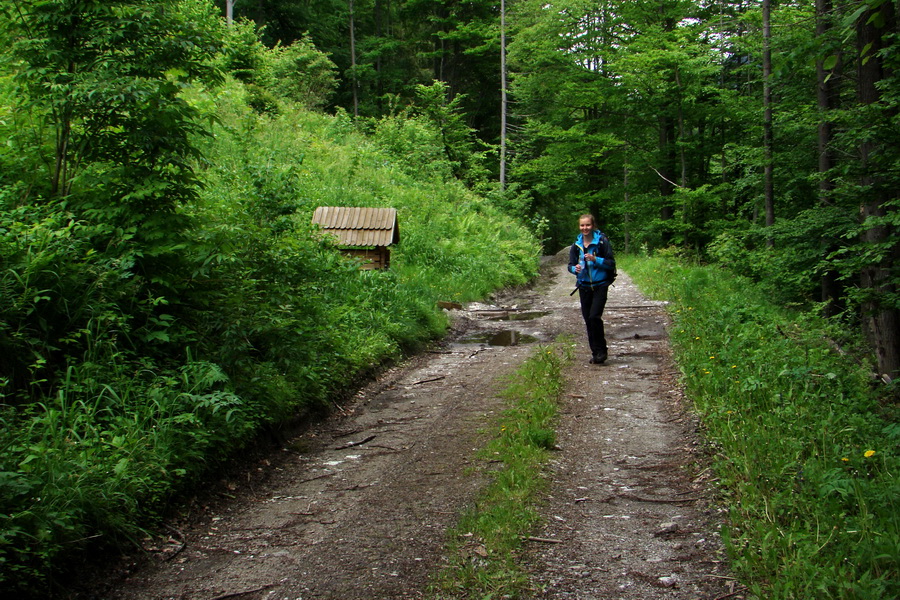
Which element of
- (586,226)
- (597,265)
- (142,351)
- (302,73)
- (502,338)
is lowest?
(502,338)

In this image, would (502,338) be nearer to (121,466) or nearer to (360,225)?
(360,225)

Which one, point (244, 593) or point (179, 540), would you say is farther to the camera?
point (179, 540)

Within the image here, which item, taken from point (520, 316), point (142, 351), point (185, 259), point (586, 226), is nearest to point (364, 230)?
point (520, 316)

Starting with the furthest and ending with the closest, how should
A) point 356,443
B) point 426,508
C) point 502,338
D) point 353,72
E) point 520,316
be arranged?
point 353,72 → point 520,316 → point 502,338 → point 356,443 → point 426,508

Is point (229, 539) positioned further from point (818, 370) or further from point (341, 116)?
point (341, 116)

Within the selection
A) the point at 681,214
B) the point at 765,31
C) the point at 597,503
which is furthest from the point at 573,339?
the point at 681,214

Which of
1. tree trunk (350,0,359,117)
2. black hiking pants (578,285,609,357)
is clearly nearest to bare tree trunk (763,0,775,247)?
black hiking pants (578,285,609,357)

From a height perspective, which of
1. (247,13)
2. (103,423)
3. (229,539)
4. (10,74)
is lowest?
(229,539)

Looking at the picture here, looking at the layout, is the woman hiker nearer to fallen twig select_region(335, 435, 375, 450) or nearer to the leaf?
fallen twig select_region(335, 435, 375, 450)

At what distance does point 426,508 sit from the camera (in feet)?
15.0

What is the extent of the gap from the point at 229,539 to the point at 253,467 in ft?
4.35

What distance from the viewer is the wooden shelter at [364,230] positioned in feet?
39.1

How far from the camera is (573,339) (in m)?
10.9

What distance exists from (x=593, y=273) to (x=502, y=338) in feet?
10.6
